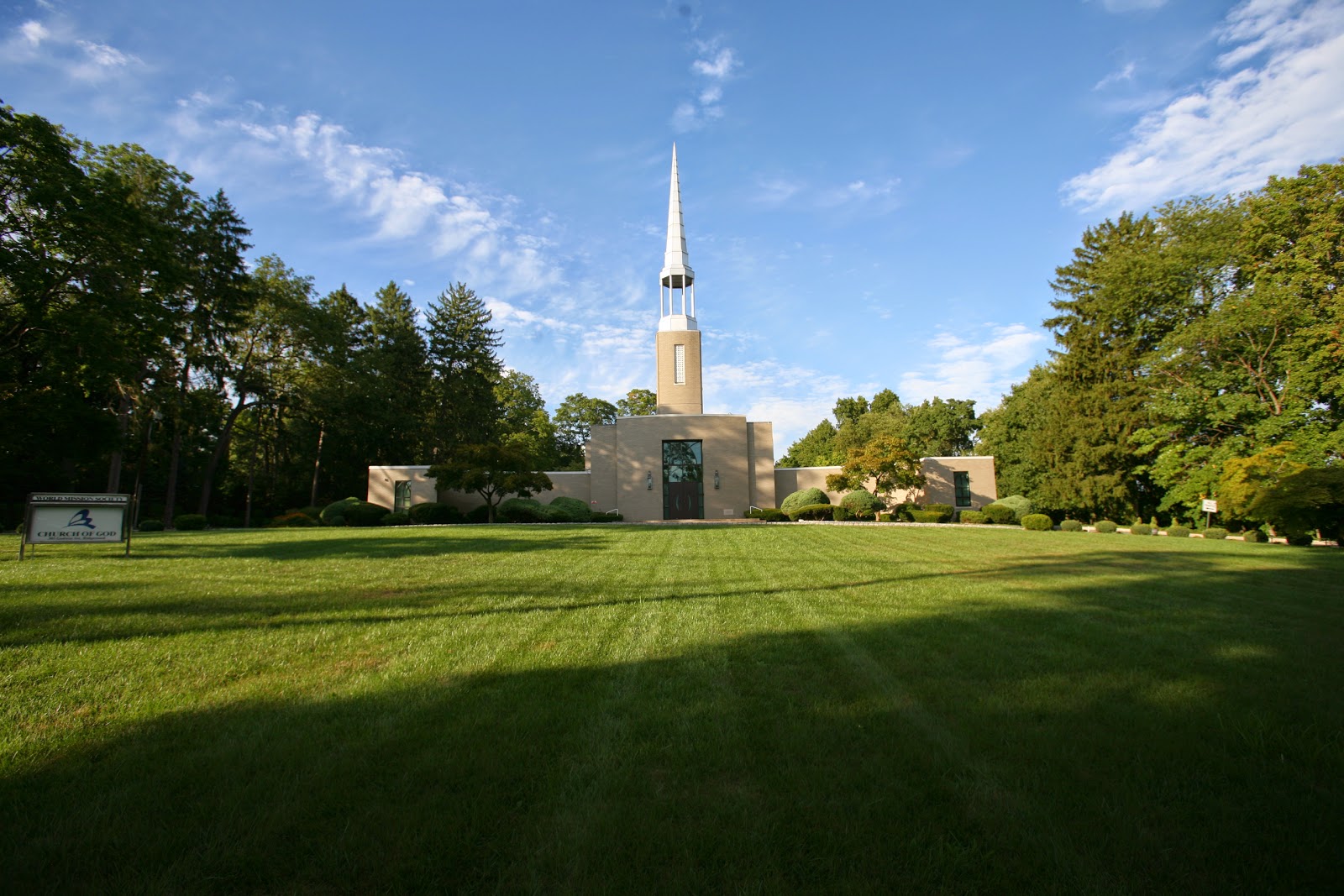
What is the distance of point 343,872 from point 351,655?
310 cm

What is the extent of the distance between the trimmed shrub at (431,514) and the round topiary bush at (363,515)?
1.44 m

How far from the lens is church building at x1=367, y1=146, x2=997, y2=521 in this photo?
35375 millimetres

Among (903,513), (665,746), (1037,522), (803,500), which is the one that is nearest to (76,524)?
(665,746)

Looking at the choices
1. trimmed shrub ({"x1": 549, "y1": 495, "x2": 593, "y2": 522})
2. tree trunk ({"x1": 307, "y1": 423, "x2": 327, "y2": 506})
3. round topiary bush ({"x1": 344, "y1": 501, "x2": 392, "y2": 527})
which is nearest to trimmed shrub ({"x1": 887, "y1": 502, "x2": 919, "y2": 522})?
trimmed shrub ({"x1": 549, "y1": 495, "x2": 593, "y2": 522})

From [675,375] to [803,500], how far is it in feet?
36.9

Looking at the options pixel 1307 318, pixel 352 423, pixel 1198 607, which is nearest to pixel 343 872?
pixel 1198 607

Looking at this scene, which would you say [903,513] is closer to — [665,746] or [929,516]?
[929,516]

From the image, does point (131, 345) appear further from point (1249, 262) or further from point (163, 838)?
point (1249, 262)

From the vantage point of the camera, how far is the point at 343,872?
Result: 2164 millimetres

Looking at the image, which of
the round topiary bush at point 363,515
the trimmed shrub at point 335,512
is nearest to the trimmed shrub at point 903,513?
the round topiary bush at point 363,515

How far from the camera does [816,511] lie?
106 ft

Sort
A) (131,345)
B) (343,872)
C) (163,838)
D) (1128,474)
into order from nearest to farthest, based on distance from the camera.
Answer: (343,872) < (163,838) < (131,345) < (1128,474)

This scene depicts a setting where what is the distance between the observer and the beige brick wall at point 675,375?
123ft

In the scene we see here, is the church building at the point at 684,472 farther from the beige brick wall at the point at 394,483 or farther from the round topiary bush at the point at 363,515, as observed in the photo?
the round topiary bush at the point at 363,515
